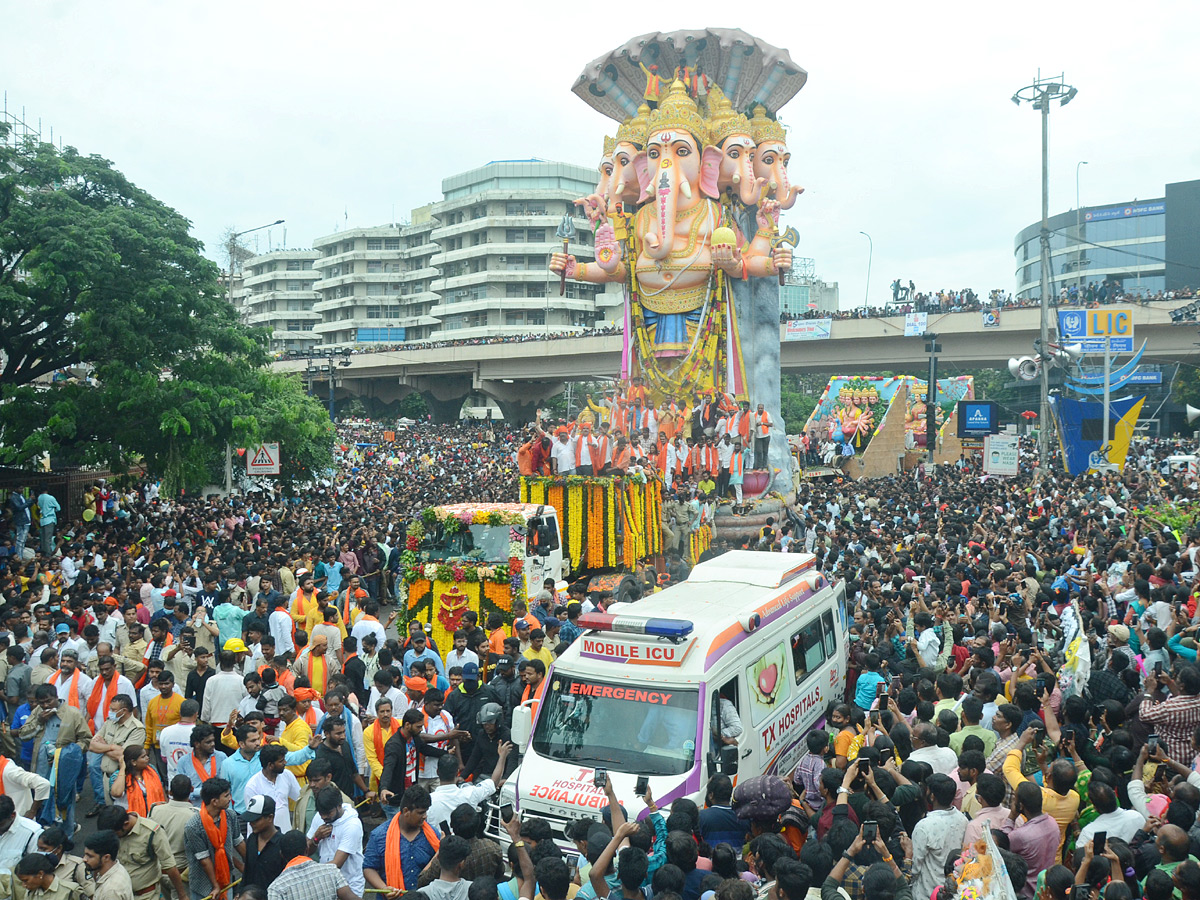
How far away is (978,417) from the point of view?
A: 31828 mm

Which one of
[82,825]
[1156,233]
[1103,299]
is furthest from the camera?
[1156,233]

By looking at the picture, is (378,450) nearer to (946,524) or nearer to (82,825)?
(946,524)

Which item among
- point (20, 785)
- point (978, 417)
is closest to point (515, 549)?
point (20, 785)

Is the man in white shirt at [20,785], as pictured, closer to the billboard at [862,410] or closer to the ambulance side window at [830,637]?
the ambulance side window at [830,637]

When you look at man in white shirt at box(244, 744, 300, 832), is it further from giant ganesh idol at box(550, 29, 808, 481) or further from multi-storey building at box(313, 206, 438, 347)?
multi-storey building at box(313, 206, 438, 347)

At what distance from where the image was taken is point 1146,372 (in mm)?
45125

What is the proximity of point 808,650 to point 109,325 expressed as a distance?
14.2 meters

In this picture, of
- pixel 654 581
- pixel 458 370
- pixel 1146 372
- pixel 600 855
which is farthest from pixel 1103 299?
pixel 600 855

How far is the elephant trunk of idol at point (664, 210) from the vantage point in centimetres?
2747

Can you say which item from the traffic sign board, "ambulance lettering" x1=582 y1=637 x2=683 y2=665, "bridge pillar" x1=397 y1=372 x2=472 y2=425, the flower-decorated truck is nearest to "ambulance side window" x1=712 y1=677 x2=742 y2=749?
"ambulance lettering" x1=582 y1=637 x2=683 y2=665

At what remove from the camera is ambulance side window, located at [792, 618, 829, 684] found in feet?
29.2

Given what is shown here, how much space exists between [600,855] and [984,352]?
1544 inches

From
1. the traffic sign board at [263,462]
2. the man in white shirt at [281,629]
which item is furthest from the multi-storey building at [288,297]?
the man in white shirt at [281,629]

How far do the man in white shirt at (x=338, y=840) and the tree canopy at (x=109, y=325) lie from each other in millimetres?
13342
